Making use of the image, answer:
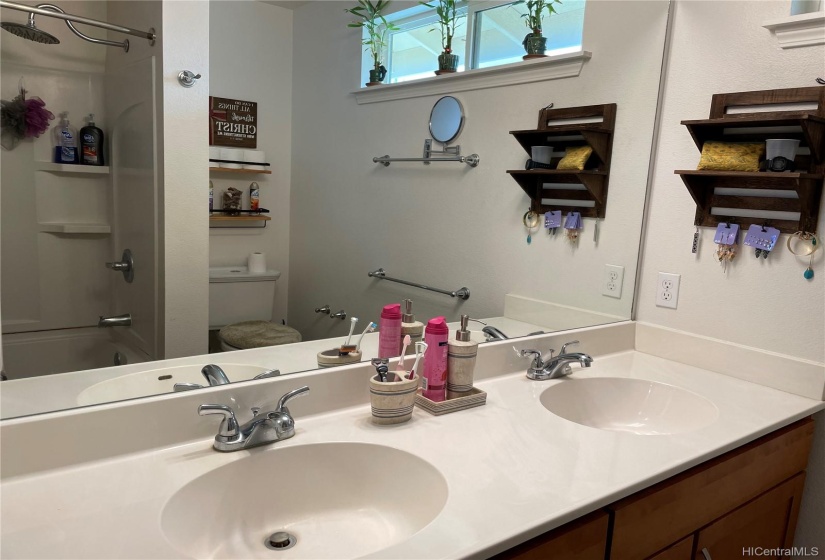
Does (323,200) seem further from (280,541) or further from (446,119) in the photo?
(280,541)

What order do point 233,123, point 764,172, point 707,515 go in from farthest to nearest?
point 764,172 < point 707,515 < point 233,123

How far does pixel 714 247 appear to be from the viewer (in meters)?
1.83

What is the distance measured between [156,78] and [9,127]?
0.84 feet

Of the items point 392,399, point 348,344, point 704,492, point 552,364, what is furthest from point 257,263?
point 704,492

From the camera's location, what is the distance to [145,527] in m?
0.87

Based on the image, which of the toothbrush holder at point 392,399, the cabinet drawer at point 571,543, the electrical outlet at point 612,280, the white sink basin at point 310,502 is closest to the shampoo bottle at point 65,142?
the white sink basin at point 310,502

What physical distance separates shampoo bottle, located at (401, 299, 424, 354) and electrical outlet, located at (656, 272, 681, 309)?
956mm

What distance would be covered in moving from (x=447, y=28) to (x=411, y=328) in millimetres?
796

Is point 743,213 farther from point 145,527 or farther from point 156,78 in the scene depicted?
point 145,527

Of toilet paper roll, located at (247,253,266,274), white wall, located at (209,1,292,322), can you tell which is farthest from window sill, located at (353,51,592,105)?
toilet paper roll, located at (247,253,266,274)

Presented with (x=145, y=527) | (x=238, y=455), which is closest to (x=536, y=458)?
(x=238, y=455)

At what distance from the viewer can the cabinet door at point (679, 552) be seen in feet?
3.96

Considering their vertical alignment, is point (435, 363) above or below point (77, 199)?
below

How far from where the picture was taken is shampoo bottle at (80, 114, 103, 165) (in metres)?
1.00
